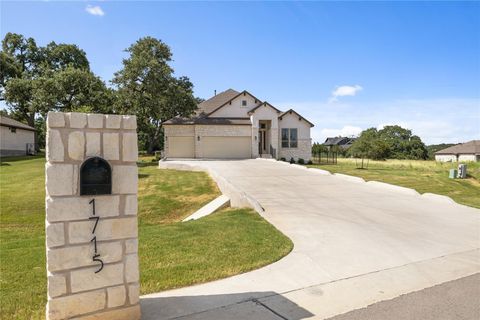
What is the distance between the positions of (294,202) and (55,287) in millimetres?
8935

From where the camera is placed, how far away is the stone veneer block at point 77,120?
137 inches

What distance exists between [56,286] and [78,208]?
0.81 m

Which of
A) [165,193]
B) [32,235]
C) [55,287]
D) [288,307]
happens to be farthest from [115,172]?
[165,193]

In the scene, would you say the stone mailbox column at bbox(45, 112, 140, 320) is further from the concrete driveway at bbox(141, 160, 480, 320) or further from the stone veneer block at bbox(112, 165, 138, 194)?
the concrete driveway at bbox(141, 160, 480, 320)

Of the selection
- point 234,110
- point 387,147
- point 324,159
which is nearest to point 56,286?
point 234,110

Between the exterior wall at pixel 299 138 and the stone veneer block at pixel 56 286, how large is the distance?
33.1 m

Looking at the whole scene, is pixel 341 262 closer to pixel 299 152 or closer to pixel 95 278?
pixel 95 278

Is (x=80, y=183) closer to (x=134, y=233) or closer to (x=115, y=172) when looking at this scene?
(x=115, y=172)

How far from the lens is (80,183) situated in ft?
11.5

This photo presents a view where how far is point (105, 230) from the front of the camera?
365 centimetres

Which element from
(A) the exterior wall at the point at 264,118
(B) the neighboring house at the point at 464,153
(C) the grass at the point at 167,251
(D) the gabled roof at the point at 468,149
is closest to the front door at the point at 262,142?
(A) the exterior wall at the point at 264,118

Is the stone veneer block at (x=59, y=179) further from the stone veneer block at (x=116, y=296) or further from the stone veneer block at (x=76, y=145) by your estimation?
the stone veneer block at (x=116, y=296)

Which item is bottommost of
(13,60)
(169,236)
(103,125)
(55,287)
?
(169,236)

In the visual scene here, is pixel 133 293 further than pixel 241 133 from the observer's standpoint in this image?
No
